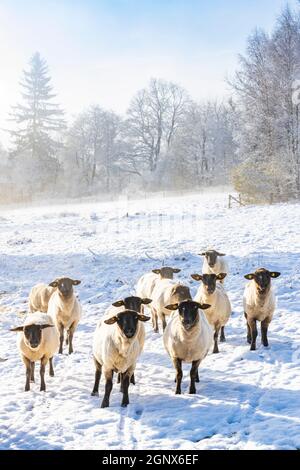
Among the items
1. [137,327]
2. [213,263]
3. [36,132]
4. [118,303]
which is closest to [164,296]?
[118,303]

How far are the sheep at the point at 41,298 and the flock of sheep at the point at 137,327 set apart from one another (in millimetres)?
1238

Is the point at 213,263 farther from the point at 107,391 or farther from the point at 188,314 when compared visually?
the point at 107,391

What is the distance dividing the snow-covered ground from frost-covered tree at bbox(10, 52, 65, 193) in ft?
121

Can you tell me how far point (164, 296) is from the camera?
11.7 meters

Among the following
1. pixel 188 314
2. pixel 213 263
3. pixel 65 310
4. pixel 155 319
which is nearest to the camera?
pixel 188 314

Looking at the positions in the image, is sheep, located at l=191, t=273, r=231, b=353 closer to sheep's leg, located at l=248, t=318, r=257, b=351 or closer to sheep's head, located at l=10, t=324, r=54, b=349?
sheep's leg, located at l=248, t=318, r=257, b=351

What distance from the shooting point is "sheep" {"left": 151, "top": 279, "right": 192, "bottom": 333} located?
11031mm

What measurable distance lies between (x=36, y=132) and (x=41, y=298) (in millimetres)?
53524

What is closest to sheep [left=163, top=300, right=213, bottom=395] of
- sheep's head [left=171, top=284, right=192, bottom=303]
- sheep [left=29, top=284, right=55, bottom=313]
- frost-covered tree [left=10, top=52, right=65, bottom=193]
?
sheep's head [left=171, top=284, right=192, bottom=303]

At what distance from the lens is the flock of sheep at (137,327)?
8.04m

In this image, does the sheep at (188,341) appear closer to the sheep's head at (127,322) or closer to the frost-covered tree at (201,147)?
the sheep's head at (127,322)

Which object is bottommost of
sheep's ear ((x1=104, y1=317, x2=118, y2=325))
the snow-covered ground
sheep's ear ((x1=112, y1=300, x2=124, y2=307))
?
the snow-covered ground

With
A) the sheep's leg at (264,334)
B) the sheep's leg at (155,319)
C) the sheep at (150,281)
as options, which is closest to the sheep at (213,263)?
the sheep at (150,281)
